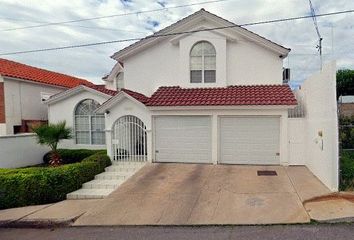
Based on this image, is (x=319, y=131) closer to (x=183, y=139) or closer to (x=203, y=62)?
(x=183, y=139)

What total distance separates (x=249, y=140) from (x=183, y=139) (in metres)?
2.91

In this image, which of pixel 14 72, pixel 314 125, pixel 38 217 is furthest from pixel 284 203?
pixel 14 72

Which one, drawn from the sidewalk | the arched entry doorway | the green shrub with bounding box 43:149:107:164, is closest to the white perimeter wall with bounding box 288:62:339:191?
the arched entry doorway

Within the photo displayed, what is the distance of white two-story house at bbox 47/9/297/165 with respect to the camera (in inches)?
508

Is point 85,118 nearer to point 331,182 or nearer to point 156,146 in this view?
point 156,146

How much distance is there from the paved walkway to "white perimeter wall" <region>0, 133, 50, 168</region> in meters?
5.07

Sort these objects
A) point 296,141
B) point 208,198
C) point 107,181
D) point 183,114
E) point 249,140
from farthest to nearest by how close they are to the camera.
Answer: point 183,114 → point 249,140 → point 296,141 → point 107,181 → point 208,198

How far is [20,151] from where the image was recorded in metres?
14.0

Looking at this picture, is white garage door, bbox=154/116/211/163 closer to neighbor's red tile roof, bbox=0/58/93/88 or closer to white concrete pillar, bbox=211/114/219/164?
white concrete pillar, bbox=211/114/219/164

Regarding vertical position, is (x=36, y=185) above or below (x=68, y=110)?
below

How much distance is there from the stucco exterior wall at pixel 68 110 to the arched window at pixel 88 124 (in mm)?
202

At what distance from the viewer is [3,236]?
23.6 ft

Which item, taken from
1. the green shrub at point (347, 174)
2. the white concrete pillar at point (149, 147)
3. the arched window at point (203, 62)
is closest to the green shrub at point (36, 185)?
the white concrete pillar at point (149, 147)

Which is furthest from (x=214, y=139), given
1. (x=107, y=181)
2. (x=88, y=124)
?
(x=88, y=124)
